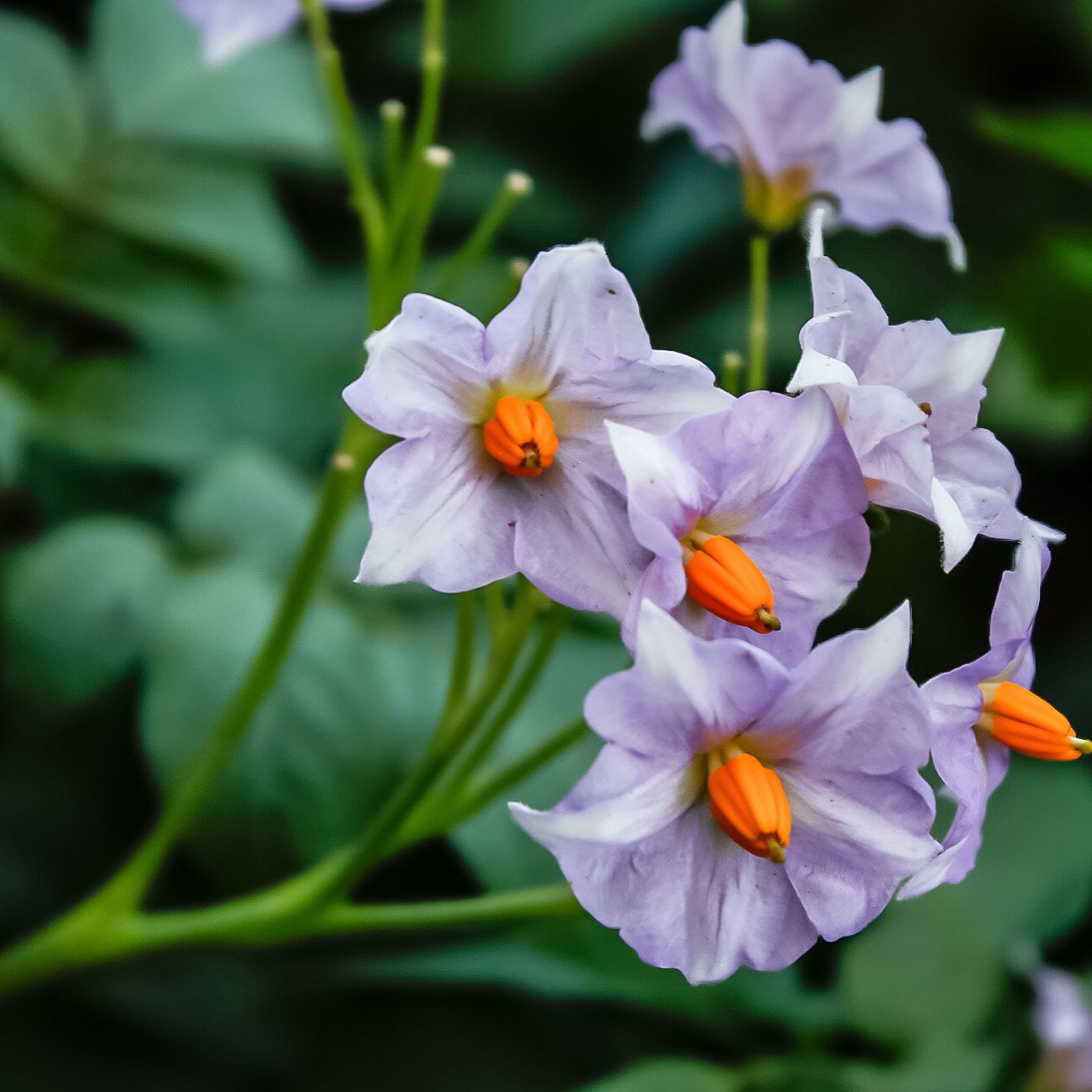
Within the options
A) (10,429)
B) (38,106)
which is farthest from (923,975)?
(38,106)

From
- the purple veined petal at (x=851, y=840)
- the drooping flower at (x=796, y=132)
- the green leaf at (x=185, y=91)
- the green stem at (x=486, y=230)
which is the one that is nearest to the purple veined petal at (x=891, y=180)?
the drooping flower at (x=796, y=132)

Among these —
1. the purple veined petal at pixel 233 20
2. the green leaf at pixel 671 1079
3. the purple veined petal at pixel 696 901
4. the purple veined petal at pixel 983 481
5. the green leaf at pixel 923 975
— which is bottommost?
the green leaf at pixel 923 975

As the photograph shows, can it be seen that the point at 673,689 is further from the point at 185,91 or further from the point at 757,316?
the point at 185,91

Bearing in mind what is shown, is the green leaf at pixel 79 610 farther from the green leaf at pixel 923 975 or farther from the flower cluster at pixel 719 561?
the green leaf at pixel 923 975

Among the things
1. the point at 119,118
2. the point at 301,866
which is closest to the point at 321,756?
the point at 301,866

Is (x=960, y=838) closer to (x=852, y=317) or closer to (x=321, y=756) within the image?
(x=852, y=317)

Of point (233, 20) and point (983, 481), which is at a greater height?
point (233, 20)

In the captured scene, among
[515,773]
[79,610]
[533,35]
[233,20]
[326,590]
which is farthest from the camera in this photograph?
[533,35]
